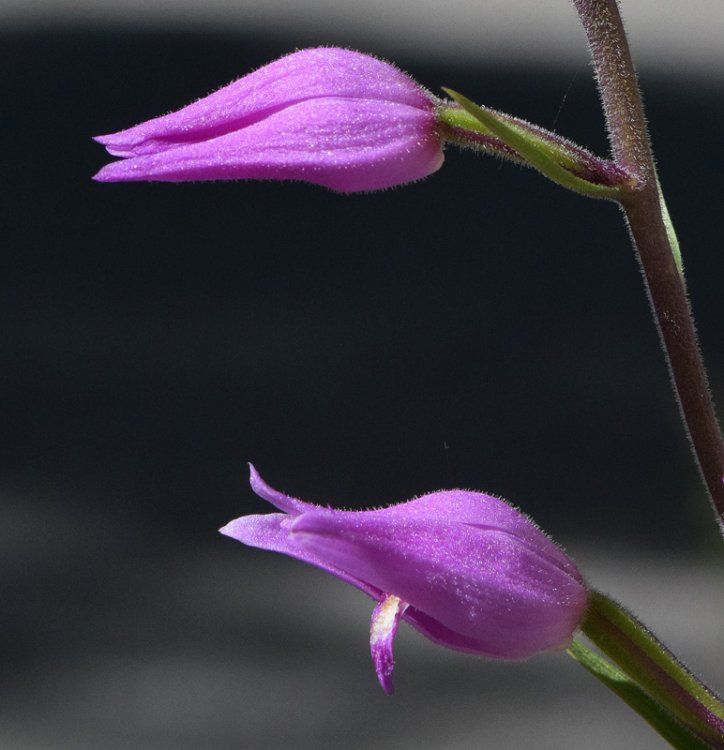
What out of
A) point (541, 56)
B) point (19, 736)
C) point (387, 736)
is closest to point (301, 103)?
point (387, 736)

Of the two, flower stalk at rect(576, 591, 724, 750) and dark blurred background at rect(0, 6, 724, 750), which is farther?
dark blurred background at rect(0, 6, 724, 750)

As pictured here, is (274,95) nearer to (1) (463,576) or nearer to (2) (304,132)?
(2) (304,132)

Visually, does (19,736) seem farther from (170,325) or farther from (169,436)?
(170,325)

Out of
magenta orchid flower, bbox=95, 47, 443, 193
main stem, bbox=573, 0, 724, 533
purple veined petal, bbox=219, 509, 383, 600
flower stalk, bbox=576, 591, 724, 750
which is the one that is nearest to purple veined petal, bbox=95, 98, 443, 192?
magenta orchid flower, bbox=95, 47, 443, 193

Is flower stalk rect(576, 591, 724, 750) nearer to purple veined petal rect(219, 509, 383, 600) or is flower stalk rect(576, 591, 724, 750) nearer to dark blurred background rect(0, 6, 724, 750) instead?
purple veined petal rect(219, 509, 383, 600)

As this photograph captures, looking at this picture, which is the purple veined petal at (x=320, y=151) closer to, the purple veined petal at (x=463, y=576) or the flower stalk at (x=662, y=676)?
the purple veined petal at (x=463, y=576)

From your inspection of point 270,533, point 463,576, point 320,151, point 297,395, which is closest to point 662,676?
point 463,576
